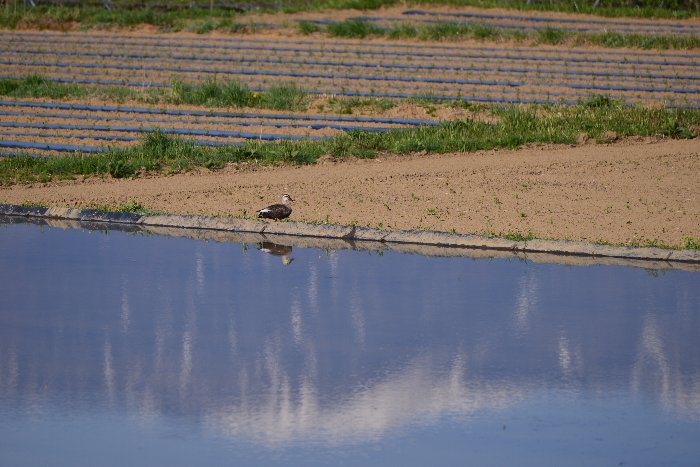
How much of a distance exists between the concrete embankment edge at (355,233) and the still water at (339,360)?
474 millimetres

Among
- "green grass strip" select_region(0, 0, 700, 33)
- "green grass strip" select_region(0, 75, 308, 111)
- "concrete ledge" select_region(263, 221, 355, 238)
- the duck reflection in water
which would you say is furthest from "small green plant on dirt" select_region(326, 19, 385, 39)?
the duck reflection in water

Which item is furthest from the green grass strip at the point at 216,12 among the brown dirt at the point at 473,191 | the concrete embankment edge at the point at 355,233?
the concrete embankment edge at the point at 355,233

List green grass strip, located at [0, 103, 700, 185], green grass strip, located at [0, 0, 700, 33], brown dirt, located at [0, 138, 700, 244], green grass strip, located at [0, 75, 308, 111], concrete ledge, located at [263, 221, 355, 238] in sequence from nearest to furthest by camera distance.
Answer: concrete ledge, located at [263, 221, 355, 238] < brown dirt, located at [0, 138, 700, 244] < green grass strip, located at [0, 103, 700, 185] < green grass strip, located at [0, 75, 308, 111] < green grass strip, located at [0, 0, 700, 33]

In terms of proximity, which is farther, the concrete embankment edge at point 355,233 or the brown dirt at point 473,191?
the brown dirt at point 473,191

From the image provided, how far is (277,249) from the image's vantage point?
10.9m

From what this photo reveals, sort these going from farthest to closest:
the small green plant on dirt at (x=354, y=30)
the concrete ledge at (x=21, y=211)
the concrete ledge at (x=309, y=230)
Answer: the small green plant on dirt at (x=354, y=30)
the concrete ledge at (x=21, y=211)
the concrete ledge at (x=309, y=230)

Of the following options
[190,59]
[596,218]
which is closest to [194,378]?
[596,218]

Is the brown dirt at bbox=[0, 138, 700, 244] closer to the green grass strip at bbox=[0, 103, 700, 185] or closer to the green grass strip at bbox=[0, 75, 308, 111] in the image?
the green grass strip at bbox=[0, 103, 700, 185]

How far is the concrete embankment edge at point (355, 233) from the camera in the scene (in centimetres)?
1045

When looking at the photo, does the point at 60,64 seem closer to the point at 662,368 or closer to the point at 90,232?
the point at 90,232

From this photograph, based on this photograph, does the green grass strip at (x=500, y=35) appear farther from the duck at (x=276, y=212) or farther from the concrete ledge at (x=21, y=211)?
the concrete ledge at (x=21, y=211)

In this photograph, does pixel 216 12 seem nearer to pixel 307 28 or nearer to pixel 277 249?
pixel 307 28

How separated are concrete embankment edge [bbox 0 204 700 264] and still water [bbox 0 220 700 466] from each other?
47 centimetres

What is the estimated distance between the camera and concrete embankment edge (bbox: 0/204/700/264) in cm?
1045
